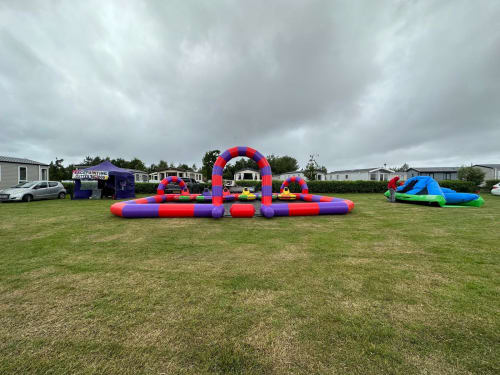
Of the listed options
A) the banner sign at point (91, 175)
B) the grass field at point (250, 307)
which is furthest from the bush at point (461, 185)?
the banner sign at point (91, 175)

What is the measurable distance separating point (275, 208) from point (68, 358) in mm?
7163

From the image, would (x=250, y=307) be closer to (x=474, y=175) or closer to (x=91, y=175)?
(x=91, y=175)

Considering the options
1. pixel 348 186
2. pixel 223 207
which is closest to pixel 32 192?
pixel 223 207

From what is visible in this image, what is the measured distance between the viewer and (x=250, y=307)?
97.6 inches

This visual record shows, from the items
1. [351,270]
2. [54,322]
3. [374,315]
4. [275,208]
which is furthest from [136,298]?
[275,208]

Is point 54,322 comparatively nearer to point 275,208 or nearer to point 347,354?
point 347,354

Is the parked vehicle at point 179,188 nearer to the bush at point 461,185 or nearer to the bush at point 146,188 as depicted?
the bush at point 146,188

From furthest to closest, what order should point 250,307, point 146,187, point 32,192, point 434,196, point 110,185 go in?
point 146,187 → point 110,185 → point 32,192 → point 434,196 → point 250,307

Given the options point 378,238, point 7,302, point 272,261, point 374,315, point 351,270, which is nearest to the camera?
point 374,315

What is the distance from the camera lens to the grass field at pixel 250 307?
5.78 feet

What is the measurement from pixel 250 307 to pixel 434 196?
1391cm

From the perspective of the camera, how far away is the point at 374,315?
92.0 inches

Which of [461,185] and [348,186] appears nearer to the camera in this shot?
[348,186]

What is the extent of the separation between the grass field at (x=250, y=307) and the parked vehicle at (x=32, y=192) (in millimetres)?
13487
